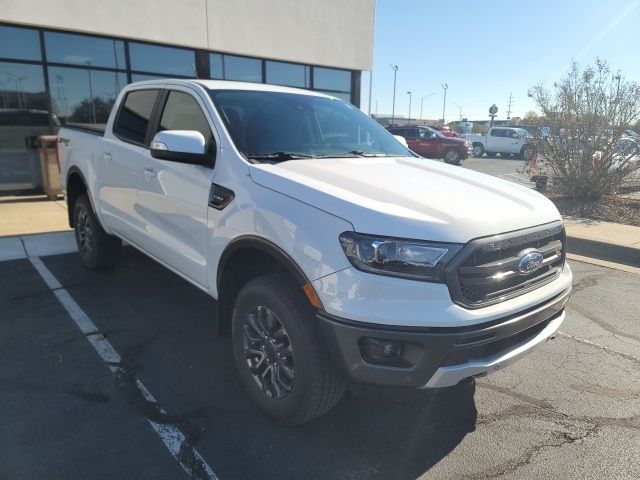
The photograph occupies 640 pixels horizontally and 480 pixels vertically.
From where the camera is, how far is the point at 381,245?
227cm

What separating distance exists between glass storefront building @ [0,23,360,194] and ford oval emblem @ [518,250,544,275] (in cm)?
1027

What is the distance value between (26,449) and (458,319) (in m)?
2.30

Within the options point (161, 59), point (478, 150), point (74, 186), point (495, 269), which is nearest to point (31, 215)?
point (74, 186)

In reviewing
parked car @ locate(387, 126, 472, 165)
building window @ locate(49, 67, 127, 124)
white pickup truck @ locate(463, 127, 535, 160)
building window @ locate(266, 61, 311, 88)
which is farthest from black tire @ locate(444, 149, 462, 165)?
building window @ locate(49, 67, 127, 124)

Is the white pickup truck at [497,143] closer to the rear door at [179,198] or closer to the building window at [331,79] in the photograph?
the building window at [331,79]

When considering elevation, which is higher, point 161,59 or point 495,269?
point 161,59

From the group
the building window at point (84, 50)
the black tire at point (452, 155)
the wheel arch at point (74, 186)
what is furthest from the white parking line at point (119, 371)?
the black tire at point (452, 155)

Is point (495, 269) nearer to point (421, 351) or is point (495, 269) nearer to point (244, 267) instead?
point (421, 351)

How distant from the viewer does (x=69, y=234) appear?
23.4 ft

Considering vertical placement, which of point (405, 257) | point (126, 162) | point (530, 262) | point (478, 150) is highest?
point (126, 162)

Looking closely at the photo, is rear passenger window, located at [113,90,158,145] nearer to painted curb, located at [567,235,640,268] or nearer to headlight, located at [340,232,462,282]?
headlight, located at [340,232,462,282]

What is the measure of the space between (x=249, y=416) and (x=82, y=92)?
9.67 meters

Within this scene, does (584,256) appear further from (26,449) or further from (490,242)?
(26,449)

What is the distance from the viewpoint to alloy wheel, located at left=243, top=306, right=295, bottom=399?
270cm
